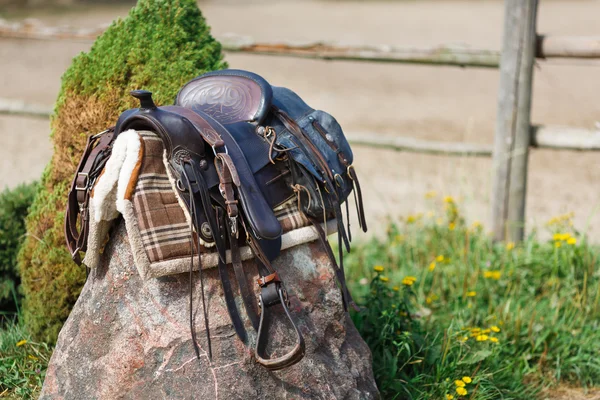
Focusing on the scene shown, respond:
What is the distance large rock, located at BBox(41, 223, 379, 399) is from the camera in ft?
6.66

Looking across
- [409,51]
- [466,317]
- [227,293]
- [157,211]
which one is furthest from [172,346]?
[409,51]

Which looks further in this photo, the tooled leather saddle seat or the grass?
the grass

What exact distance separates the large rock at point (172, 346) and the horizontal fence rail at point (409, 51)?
8.85 ft

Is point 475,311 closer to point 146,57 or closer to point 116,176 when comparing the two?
point 146,57

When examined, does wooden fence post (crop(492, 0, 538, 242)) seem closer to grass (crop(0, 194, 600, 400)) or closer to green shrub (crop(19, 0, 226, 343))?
grass (crop(0, 194, 600, 400))

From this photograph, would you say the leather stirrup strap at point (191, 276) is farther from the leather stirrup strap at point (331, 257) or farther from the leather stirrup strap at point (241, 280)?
the leather stirrup strap at point (331, 257)

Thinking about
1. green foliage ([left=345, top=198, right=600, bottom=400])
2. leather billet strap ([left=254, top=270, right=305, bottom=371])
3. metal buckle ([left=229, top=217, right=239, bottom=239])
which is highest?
metal buckle ([left=229, top=217, right=239, bottom=239])

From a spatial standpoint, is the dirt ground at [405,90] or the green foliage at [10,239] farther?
the dirt ground at [405,90]

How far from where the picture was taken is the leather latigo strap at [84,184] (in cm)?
212

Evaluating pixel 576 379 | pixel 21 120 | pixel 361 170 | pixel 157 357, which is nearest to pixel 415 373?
pixel 576 379

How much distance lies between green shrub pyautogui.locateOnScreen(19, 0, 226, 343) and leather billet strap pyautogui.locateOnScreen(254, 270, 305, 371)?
3.33 feet

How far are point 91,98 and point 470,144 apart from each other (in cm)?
281

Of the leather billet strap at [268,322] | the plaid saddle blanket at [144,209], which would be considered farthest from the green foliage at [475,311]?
the plaid saddle blanket at [144,209]

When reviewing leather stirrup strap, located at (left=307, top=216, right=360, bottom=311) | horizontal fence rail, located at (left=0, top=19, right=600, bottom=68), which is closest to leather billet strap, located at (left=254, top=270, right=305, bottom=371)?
leather stirrup strap, located at (left=307, top=216, right=360, bottom=311)
